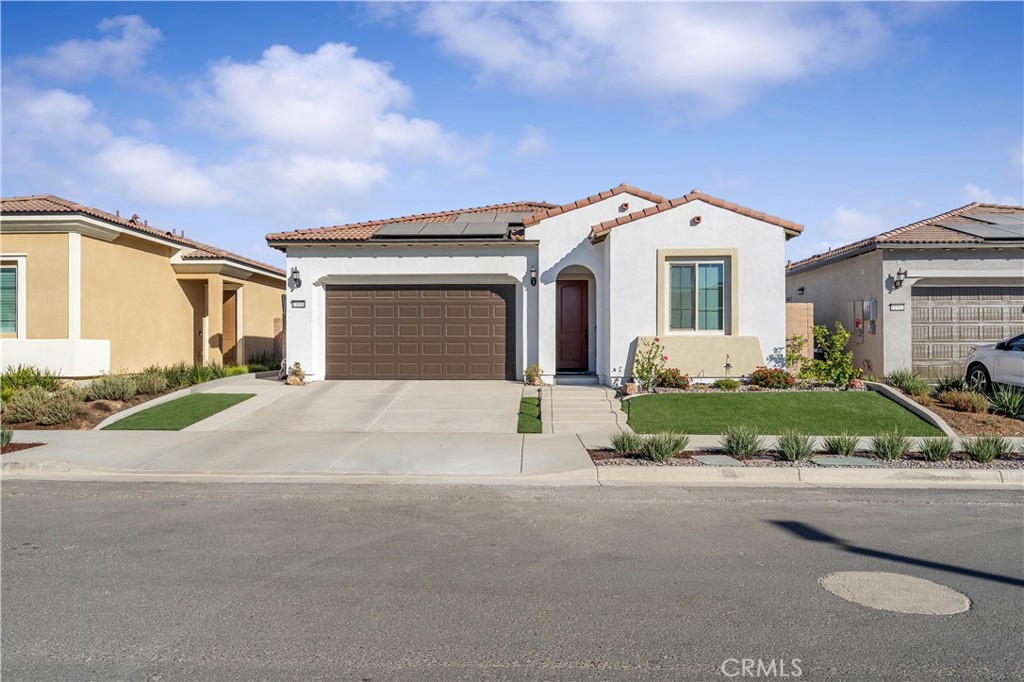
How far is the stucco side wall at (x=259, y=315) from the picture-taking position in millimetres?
23094

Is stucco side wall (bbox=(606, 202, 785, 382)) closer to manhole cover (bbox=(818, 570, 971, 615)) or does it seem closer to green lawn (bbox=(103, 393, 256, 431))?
green lawn (bbox=(103, 393, 256, 431))

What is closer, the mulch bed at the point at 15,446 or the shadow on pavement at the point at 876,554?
the shadow on pavement at the point at 876,554

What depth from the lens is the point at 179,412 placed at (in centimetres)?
1419

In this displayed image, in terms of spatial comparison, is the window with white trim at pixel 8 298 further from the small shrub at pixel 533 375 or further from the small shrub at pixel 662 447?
the small shrub at pixel 662 447

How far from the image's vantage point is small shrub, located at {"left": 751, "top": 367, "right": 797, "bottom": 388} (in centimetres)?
1532

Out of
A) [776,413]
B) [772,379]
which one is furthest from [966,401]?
[776,413]

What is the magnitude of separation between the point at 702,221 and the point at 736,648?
13.3m

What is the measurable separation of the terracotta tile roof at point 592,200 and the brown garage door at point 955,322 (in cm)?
686

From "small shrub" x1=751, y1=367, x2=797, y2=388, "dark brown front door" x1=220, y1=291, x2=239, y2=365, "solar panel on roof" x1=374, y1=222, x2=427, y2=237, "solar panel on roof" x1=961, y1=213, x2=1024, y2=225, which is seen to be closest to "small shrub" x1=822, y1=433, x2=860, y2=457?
"small shrub" x1=751, y1=367, x2=797, y2=388

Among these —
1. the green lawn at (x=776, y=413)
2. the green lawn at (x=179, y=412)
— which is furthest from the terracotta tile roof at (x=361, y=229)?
the green lawn at (x=776, y=413)

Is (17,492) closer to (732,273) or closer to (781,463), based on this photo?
(781,463)

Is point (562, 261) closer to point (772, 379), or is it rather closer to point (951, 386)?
point (772, 379)

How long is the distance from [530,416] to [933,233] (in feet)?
38.9

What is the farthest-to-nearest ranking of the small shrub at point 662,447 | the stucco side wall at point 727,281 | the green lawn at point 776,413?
the stucco side wall at point 727,281
the green lawn at point 776,413
the small shrub at point 662,447
